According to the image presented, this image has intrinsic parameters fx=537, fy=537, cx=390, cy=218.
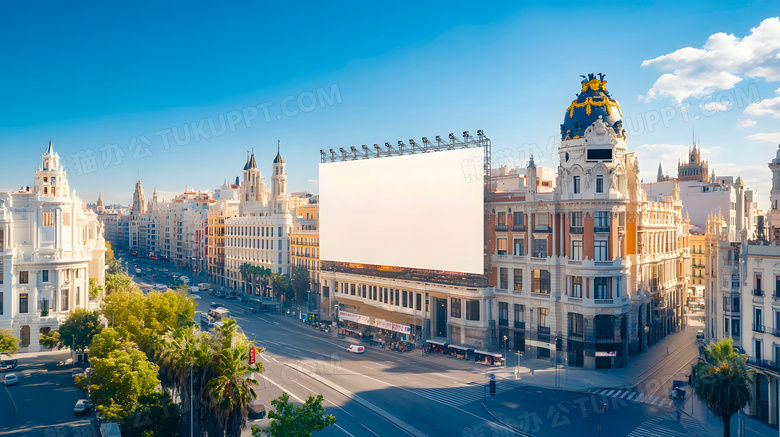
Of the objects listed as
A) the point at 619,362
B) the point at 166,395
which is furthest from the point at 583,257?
the point at 166,395

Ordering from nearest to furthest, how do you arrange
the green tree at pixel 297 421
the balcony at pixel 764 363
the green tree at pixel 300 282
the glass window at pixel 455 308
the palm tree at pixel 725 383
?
the green tree at pixel 297 421 → the palm tree at pixel 725 383 → the balcony at pixel 764 363 → the glass window at pixel 455 308 → the green tree at pixel 300 282

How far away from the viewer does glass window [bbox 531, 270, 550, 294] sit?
6694cm

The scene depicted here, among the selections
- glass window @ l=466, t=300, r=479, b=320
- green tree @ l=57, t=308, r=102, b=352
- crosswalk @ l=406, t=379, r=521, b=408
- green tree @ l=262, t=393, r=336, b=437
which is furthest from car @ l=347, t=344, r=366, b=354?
green tree @ l=262, t=393, r=336, b=437

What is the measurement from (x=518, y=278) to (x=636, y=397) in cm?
2132

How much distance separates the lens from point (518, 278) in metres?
70.1

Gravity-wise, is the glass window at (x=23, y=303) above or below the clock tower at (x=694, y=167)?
below

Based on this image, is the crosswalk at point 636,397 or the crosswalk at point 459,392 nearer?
the crosswalk at point 459,392

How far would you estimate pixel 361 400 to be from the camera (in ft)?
164

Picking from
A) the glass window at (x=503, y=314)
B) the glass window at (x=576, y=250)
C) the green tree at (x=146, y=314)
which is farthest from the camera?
the glass window at (x=503, y=314)

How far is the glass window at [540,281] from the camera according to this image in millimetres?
66938

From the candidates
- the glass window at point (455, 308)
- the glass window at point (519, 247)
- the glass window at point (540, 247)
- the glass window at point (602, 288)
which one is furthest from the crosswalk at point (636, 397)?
the glass window at point (455, 308)

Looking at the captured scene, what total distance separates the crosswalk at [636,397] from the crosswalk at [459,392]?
28.7 ft

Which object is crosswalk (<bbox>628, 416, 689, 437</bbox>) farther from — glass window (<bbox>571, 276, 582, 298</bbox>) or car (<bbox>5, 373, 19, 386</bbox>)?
car (<bbox>5, 373, 19, 386</bbox>)

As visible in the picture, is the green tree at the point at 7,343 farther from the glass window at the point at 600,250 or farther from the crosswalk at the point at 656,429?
the glass window at the point at 600,250
